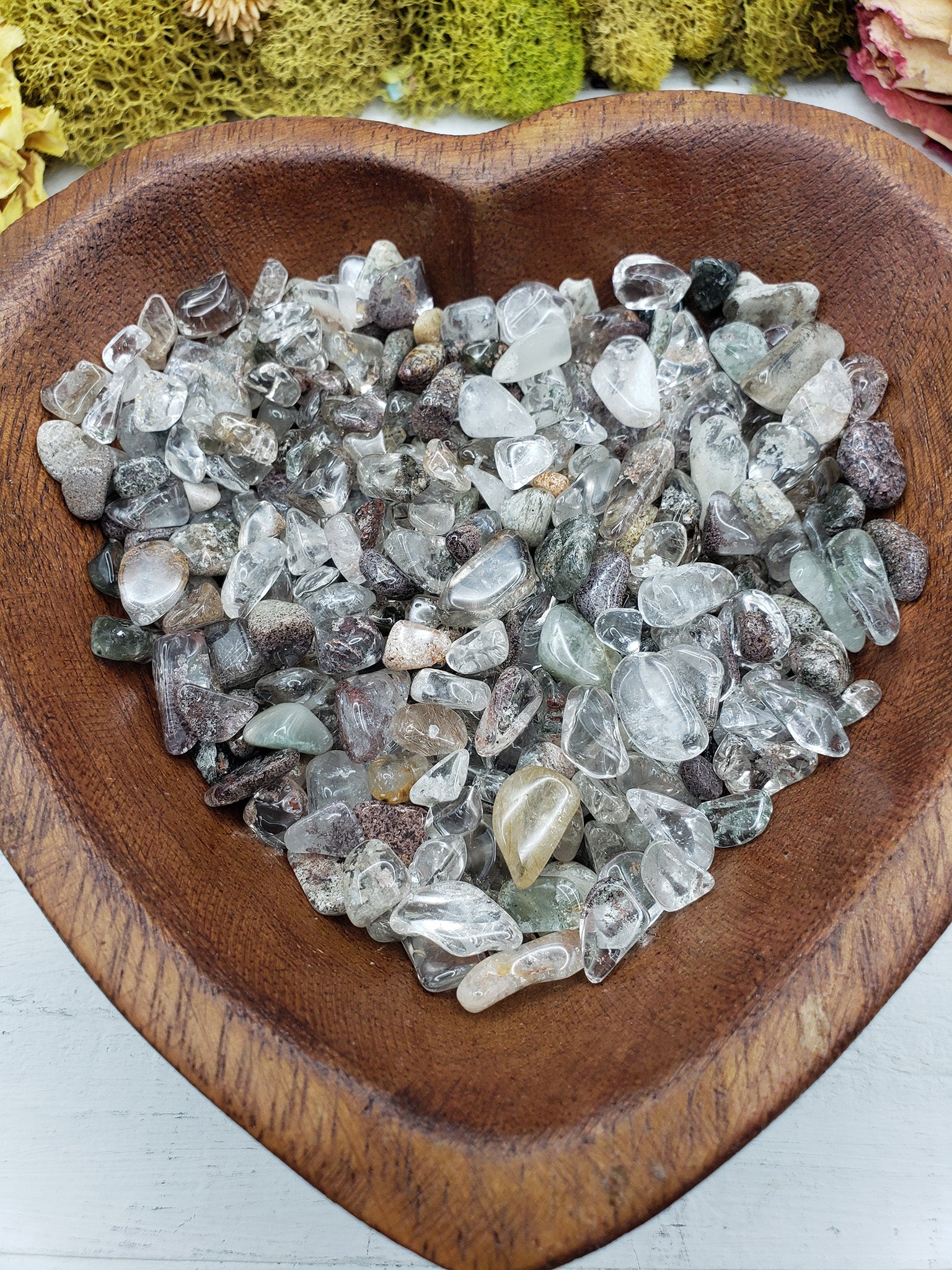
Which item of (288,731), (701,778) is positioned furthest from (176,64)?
(701,778)

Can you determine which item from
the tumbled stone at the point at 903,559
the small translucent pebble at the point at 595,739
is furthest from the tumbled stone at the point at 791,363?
the small translucent pebble at the point at 595,739

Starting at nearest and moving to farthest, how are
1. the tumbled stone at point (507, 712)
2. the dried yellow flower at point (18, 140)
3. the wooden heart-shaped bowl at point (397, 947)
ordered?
the wooden heart-shaped bowl at point (397, 947) → the tumbled stone at point (507, 712) → the dried yellow flower at point (18, 140)

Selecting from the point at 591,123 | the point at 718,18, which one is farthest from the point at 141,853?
the point at 718,18

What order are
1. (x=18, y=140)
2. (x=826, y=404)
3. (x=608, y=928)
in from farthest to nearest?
(x=18, y=140), (x=826, y=404), (x=608, y=928)

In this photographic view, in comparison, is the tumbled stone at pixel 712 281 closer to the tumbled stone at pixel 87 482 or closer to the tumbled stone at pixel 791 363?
the tumbled stone at pixel 791 363

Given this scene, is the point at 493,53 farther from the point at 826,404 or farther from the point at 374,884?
the point at 374,884
